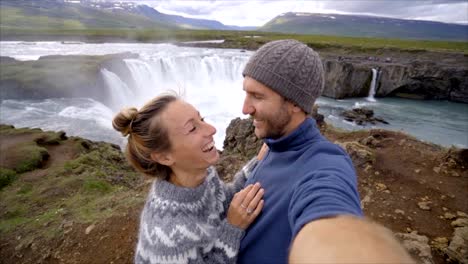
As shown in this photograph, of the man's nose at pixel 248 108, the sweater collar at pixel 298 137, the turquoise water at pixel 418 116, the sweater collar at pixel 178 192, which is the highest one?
the man's nose at pixel 248 108

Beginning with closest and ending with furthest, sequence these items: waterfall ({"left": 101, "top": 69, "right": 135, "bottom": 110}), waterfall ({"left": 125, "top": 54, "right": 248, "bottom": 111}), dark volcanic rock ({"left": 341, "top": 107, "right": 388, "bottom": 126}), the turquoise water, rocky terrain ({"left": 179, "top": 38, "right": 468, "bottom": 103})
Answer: the turquoise water < dark volcanic rock ({"left": 341, "top": 107, "right": 388, "bottom": 126}) < waterfall ({"left": 101, "top": 69, "right": 135, "bottom": 110}) < waterfall ({"left": 125, "top": 54, "right": 248, "bottom": 111}) < rocky terrain ({"left": 179, "top": 38, "right": 468, "bottom": 103})

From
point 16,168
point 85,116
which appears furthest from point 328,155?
point 85,116

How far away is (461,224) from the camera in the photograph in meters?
6.97

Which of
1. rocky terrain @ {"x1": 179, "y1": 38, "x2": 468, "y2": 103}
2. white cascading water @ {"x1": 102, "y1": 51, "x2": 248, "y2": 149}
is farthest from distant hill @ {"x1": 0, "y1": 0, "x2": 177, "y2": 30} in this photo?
rocky terrain @ {"x1": 179, "y1": 38, "x2": 468, "y2": 103}

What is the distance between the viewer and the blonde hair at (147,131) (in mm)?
2340

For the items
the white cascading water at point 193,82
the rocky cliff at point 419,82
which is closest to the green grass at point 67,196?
the white cascading water at point 193,82

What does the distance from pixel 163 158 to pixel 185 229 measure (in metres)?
0.61

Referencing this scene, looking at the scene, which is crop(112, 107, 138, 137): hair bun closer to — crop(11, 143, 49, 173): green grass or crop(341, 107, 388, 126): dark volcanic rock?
crop(11, 143, 49, 173): green grass

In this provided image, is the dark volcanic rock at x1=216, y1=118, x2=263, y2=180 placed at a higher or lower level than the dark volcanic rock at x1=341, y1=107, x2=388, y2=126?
higher

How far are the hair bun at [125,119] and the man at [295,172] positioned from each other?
85 centimetres

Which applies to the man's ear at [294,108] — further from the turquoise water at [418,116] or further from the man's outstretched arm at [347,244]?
the turquoise water at [418,116]

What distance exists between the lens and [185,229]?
76.8 inches

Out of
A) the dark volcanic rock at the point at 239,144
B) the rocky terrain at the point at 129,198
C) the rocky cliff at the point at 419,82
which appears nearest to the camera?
the rocky terrain at the point at 129,198

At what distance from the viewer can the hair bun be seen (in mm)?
2365
